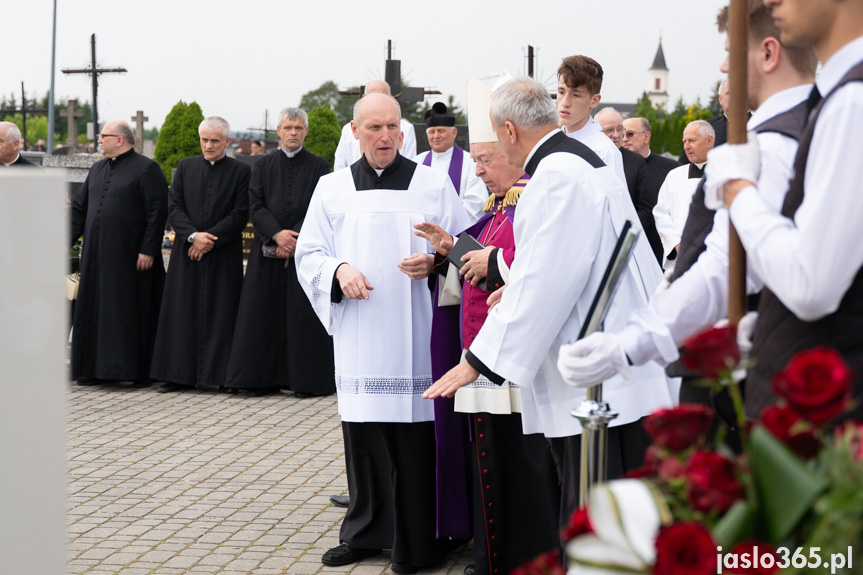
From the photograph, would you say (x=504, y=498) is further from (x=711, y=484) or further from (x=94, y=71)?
(x=94, y=71)

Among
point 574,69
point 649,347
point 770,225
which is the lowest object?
point 649,347

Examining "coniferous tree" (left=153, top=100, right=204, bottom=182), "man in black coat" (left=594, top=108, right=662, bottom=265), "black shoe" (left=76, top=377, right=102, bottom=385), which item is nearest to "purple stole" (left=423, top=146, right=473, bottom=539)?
"man in black coat" (left=594, top=108, right=662, bottom=265)

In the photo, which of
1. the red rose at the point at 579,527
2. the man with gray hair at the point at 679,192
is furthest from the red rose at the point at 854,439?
the man with gray hair at the point at 679,192

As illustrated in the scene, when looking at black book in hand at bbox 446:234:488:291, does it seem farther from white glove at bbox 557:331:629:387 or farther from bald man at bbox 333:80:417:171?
bald man at bbox 333:80:417:171

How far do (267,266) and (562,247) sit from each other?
6643 mm

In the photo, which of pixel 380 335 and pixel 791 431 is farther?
pixel 380 335

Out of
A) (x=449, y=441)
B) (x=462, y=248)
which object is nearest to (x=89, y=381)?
(x=449, y=441)

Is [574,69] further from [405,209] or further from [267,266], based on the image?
[267,266]

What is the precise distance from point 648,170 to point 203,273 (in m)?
4.14

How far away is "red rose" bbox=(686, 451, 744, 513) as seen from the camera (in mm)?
1393

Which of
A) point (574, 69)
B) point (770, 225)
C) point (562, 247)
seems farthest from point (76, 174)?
point (770, 225)

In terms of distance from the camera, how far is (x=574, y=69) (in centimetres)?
642

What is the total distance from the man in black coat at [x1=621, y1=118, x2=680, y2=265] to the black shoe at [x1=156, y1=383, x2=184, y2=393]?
4527mm

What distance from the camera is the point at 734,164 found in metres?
2.21
